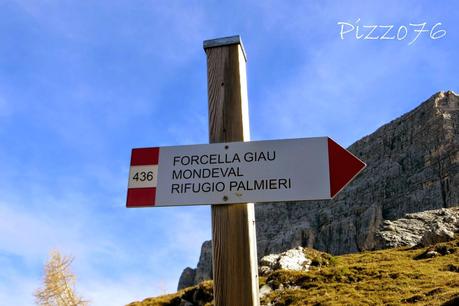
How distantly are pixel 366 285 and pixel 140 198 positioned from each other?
15.8 m

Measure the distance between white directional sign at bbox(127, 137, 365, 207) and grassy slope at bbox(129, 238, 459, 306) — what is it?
11.2 m

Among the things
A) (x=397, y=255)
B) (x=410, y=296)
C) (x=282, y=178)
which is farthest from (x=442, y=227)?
(x=282, y=178)

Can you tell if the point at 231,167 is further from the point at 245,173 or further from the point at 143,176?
the point at 143,176

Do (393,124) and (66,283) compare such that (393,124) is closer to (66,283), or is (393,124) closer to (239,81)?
(66,283)

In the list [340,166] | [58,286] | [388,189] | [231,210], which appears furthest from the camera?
[388,189]

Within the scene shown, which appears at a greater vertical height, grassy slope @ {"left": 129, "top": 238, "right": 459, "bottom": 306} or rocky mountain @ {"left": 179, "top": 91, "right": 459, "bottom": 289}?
rocky mountain @ {"left": 179, "top": 91, "right": 459, "bottom": 289}

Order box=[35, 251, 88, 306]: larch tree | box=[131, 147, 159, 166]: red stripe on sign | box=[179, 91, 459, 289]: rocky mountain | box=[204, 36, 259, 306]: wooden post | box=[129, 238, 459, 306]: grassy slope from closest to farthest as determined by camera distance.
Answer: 1. box=[204, 36, 259, 306]: wooden post
2. box=[131, 147, 159, 166]: red stripe on sign
3. box=[129, 238, 459, 306]: grassy slope
4. box=[35, 251, 88, 306]: larch tree
5. box=[179, 91, 459, 289]: rocky mountain

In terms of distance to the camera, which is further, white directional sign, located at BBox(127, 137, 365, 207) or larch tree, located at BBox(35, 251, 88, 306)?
larch tree, located at BBox(35, 251, 88, 306)

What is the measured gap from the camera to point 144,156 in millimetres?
3385

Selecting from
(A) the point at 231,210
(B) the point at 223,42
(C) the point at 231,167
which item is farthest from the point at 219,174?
(B) the point at 223,42

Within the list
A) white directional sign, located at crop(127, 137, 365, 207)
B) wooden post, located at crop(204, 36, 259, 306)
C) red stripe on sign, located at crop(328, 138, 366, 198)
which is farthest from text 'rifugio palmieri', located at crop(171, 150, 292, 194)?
red stripe on sign, located at crop(328, 138, 366, 198)

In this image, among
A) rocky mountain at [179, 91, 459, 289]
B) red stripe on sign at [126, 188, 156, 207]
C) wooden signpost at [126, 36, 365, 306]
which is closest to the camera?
wooden signpost at [126, 36, 365, 306]

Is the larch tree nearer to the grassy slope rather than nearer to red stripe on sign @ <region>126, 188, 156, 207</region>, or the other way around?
the grassy slope

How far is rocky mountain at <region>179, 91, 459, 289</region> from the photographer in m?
88.4
